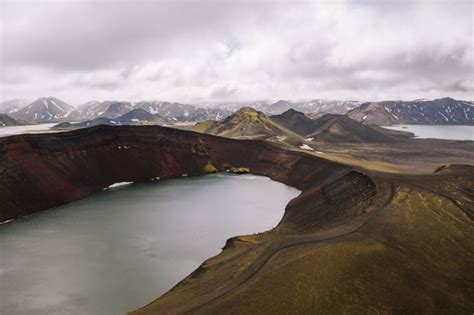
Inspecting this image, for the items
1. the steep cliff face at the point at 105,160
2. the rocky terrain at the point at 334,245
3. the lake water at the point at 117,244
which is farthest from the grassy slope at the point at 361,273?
the steep cliff face at the point at 105,160

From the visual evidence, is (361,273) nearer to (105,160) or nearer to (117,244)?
(117,244)

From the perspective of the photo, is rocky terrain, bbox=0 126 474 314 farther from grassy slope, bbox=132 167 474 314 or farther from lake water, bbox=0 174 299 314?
lake water, bbox=0 174 299 314

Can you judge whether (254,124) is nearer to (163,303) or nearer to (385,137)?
(385,137)

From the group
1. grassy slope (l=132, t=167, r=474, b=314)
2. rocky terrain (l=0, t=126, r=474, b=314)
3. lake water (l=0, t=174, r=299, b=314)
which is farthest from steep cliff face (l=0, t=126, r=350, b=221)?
grassy slope (l=132, t=167, r=474, b=314)

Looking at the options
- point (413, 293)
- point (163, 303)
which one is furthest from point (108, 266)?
point (413, 293)

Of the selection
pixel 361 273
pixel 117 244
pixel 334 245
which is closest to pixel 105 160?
pixel 117 244

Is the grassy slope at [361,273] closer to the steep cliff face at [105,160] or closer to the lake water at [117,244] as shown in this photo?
the lake water at [117,244]
